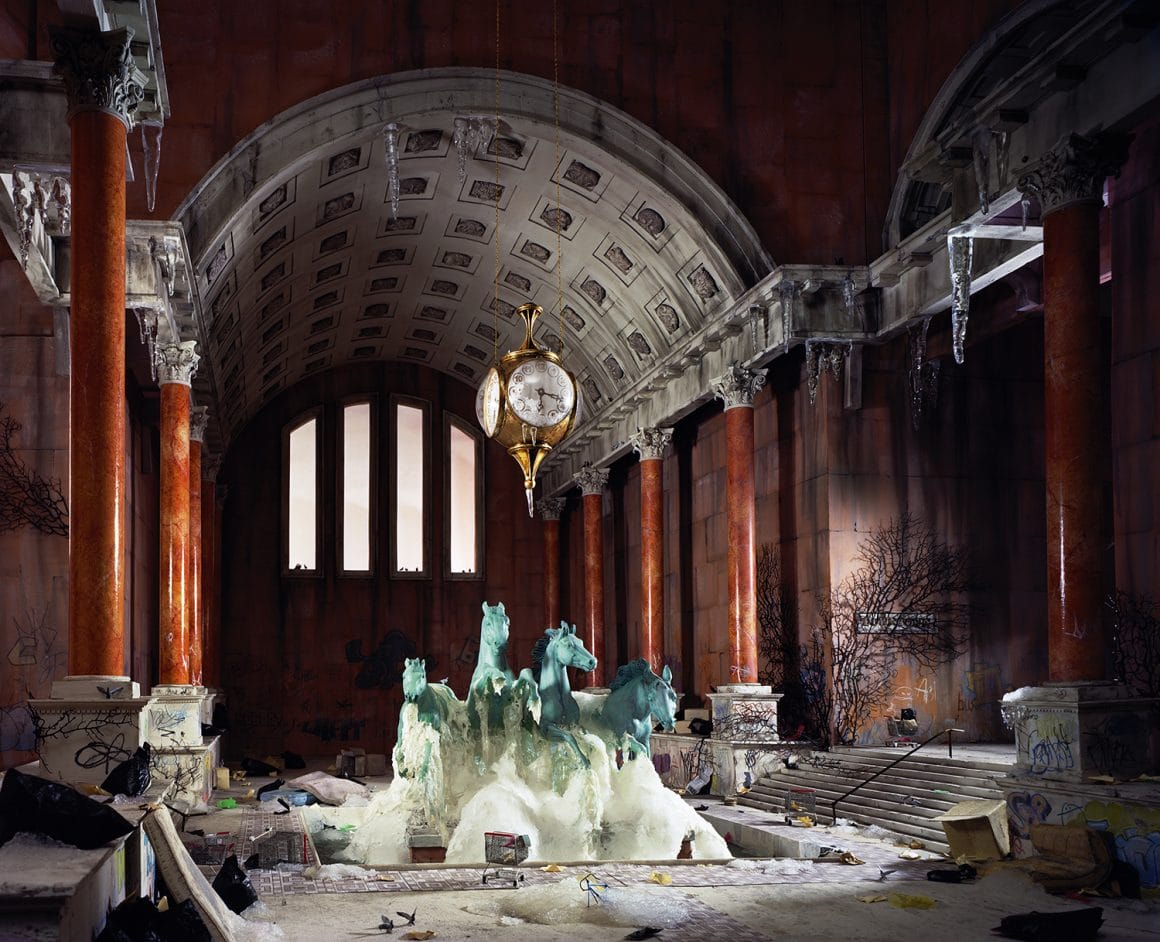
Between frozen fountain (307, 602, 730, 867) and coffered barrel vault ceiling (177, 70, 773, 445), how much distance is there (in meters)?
7.88

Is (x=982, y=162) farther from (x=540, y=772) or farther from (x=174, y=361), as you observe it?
(x=174, y=361)

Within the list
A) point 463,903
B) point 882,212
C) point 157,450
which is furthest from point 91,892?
point 157,450

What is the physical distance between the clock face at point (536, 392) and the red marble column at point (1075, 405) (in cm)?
622

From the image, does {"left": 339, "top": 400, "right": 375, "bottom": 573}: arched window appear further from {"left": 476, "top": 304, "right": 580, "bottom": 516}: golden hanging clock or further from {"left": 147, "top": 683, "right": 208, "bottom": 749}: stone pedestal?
{"left": 476, "top": 304, "right": 580, "bottom": 516}: golden hanging clock

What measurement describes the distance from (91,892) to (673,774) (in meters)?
16.8

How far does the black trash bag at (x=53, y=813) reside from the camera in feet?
25.9

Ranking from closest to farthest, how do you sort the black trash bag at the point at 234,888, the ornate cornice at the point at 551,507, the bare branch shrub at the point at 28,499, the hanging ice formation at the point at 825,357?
the black trash bag at the point at 234,888
the bare branch shrub at the point at 28,499
the hanging ice formation at the point at 825,357
the ornate cornice at the point at 551,507

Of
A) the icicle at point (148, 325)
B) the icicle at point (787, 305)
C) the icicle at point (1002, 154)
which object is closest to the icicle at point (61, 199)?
the icicle at point (148, 325)

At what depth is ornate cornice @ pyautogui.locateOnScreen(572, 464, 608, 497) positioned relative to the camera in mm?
32594

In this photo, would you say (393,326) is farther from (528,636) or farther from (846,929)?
(846,929)

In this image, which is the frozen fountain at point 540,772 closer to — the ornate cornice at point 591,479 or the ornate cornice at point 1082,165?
the ornate cornice at point 1082,165

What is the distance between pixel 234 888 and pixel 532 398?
27.2 feet

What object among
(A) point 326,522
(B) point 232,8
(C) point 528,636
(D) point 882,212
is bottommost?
(C) point 528,636

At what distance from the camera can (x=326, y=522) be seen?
121ft
